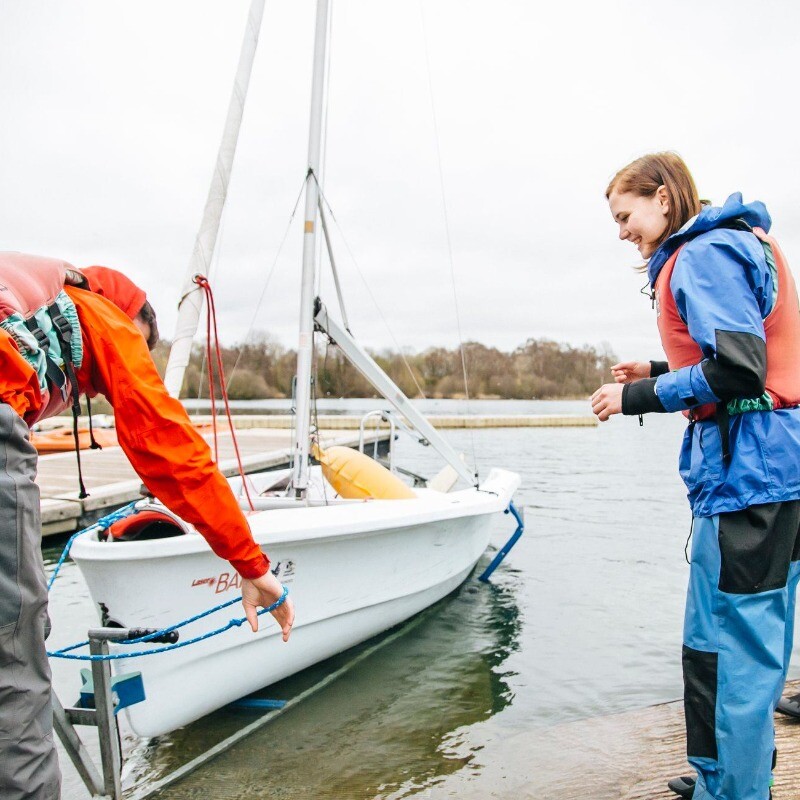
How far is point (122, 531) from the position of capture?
145 inches

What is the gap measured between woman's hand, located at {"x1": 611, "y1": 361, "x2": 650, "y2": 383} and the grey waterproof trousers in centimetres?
196

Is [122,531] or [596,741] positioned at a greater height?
[122,531]

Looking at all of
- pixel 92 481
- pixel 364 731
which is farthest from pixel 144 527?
pixel 92 481

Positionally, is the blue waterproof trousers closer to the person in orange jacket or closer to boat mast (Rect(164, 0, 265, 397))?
the person in orange jacket

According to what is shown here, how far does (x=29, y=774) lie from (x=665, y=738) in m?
3.05

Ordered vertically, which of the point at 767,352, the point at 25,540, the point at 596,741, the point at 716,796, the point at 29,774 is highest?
the point at 767,352

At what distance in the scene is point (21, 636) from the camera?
1.44 m

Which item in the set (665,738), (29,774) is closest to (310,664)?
(665,738)

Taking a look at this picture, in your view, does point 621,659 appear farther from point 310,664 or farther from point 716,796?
point 716,796

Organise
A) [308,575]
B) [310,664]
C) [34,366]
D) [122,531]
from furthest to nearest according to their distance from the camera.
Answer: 1. [310,664]
2. [308,575]
3. [122,531]
4. [34,366]

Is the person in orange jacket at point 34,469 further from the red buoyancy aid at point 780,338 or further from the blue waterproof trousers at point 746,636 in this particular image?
the red buoyancy aid at point 780,338

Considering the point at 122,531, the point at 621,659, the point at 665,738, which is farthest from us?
the point at 621,659

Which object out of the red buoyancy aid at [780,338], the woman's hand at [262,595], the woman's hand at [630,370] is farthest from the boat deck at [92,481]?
the red buoyancy aid at [780,338]

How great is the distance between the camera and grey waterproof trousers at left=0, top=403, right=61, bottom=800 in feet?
4.62
